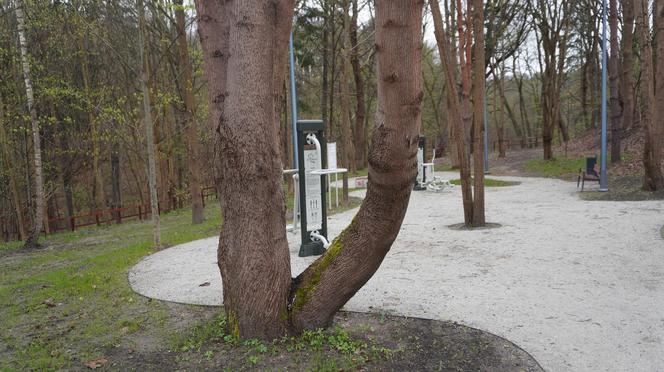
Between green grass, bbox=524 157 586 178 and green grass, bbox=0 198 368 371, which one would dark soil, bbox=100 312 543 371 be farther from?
green grass, bbox=524 157 586 178

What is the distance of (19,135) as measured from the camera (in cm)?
1580

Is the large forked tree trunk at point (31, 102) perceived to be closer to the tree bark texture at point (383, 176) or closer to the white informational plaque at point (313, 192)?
the white informational plaque at point (313, 192)

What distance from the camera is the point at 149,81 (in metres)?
9.65

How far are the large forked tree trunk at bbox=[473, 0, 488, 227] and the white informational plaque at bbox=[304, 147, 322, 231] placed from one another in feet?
9.87

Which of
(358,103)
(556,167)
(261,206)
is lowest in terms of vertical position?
(556,167)

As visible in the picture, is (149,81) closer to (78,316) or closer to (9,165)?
(78,316)

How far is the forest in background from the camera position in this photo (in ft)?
43.7

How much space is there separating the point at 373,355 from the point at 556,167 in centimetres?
2013

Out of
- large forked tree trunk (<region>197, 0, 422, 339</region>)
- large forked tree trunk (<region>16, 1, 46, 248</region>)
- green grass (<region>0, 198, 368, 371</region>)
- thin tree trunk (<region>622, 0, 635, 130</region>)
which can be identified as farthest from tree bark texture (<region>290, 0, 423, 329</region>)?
thin tree trunk (<region>622, 0, 635, 130</region>)

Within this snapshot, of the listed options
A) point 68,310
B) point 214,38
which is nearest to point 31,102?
point 68,310

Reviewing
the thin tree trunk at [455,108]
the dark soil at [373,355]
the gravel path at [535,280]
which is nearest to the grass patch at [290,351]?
the dark soil at [373,355]

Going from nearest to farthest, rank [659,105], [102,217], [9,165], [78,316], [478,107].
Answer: [78,316] → [478,107] → [659,105] → [9,165] → [102,217]

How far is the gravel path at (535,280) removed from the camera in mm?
3811

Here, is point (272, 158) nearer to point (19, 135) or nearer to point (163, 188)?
point (19, 135)
